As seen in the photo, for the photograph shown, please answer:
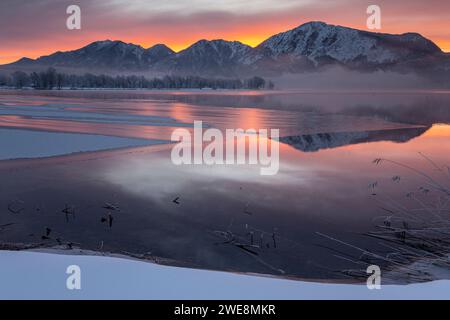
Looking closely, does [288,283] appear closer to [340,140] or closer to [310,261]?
[310,261]

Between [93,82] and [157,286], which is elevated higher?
[93,82]

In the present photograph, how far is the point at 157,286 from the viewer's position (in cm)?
395

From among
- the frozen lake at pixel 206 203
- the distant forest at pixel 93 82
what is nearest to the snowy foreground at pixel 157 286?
the frozen lake at pixel 206 203

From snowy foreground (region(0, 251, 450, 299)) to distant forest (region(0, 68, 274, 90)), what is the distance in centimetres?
16483

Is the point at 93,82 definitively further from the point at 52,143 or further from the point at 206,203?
the point at 206,203

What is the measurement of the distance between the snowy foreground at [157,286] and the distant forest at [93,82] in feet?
541

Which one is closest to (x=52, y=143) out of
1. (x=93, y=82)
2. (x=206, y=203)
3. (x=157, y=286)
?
(x=206, y=203)

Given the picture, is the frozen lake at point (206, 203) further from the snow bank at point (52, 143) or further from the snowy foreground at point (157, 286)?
the snowy foreground at point (157, 286)

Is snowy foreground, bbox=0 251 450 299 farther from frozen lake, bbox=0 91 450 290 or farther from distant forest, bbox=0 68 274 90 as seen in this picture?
distant forest, bbox=0 68 274 90

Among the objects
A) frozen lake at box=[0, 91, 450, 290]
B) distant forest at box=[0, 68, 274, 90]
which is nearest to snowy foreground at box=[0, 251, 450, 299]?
frozen lake at box=[0, 91, 450, 290]

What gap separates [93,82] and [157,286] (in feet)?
607

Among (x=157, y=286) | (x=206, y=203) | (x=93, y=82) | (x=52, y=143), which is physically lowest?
(x=206, y=203)

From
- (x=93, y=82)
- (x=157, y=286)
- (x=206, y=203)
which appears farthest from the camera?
(x=93, y=82)
